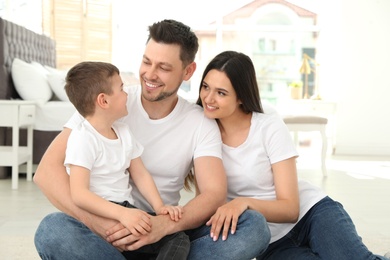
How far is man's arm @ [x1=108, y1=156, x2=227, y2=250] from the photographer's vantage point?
1.73 metres

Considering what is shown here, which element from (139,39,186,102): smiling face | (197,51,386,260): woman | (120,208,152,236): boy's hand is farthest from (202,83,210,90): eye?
(120,208,152,236): boy's hand

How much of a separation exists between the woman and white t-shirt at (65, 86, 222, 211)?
7 cm

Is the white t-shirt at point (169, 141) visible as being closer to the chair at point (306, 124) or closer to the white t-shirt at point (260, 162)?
the white t-shirt at point (260, 162)

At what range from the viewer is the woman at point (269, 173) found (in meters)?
1.92

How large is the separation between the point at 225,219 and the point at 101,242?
1.25 feet

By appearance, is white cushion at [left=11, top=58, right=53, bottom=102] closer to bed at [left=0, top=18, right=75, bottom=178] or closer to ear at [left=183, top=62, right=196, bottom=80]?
bed at [left=0, top=18, right=75, bottom=178]

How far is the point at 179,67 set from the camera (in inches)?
81.7

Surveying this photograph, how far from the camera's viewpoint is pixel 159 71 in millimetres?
2027

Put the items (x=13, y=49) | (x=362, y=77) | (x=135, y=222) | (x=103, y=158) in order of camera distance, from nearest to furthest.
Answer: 1. (x=135, y=222)
2. (x=103, y=158)
3. (x=13, y=49)
4. (x=362, y=77)

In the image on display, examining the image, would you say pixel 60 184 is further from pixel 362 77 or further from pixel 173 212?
pixel 362 77

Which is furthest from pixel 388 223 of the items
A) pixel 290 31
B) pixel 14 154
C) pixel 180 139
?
pixel 290 31

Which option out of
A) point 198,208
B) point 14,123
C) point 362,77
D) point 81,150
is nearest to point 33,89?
point 14,123

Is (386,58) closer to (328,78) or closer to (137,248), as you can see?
(328,78)

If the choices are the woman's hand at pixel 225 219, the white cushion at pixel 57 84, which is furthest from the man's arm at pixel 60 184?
the white cushion at pixel 57 84
